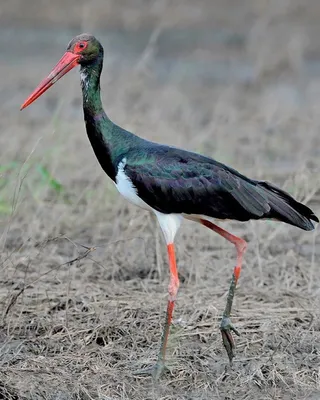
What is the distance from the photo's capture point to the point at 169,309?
562cm

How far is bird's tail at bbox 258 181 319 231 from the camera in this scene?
568cm

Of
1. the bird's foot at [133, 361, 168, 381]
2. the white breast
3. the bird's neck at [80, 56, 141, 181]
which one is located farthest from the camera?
the bird's neck at [80, 56, 141, 181]

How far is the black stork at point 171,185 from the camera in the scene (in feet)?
18.4

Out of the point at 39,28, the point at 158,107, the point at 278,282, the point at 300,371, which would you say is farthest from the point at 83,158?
the point at 39,28

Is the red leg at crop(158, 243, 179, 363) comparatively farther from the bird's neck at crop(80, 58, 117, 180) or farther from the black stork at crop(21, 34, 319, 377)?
the bird's neck at crop(80, 58, 117, 180)

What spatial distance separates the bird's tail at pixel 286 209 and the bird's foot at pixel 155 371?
0.99 metres

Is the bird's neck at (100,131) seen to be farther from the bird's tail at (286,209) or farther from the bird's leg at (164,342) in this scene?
the bird's tail at (286,209)

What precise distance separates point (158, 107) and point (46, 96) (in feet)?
5.99

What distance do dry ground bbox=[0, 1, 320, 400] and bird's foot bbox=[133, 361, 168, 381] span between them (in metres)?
0.04

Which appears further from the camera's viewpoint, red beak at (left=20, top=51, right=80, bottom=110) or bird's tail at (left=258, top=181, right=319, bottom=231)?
red beak at (left=20, top=51, right=80, bottom=110)

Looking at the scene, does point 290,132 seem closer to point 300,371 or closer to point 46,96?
point 46,96

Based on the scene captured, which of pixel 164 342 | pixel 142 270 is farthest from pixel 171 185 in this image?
pixel 142 270

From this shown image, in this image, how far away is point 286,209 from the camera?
18.7 feet

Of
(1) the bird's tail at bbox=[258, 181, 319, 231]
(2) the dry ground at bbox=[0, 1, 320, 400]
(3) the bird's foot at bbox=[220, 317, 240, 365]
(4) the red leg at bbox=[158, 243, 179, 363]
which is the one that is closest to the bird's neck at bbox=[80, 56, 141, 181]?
(2) the dry ground at bbox=[0, 1, 320, 400]
